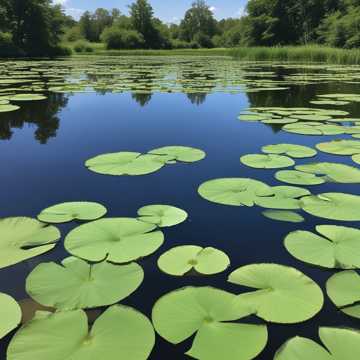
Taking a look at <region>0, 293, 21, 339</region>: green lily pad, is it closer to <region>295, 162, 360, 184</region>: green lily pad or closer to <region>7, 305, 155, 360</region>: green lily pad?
<region>7, 305, 155, 360</region>: green lily pad

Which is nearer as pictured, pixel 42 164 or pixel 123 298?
pixel 123 298

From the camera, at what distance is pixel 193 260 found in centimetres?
126

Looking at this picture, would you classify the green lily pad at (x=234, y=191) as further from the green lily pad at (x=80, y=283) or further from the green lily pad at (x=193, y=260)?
the green lily pad at (x=80, y=283)

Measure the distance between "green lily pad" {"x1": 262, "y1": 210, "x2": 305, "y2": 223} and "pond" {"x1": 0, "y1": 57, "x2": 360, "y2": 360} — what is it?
0.02 metres

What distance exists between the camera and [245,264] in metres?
1.30

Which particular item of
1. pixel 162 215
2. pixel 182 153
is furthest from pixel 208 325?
pixel 182 153

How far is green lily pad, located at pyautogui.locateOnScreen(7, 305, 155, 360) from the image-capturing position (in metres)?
0.86

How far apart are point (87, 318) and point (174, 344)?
0.26 m

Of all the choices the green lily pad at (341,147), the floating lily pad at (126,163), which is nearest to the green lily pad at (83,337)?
the floating lily pad at (126,163)

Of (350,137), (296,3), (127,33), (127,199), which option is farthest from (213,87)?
(127,33)

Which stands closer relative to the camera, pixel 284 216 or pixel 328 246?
pixel 328 246

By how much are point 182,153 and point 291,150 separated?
794 mm

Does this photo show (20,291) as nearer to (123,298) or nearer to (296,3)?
(123,298)

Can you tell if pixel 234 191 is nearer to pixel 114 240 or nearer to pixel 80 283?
pixel 114 240
